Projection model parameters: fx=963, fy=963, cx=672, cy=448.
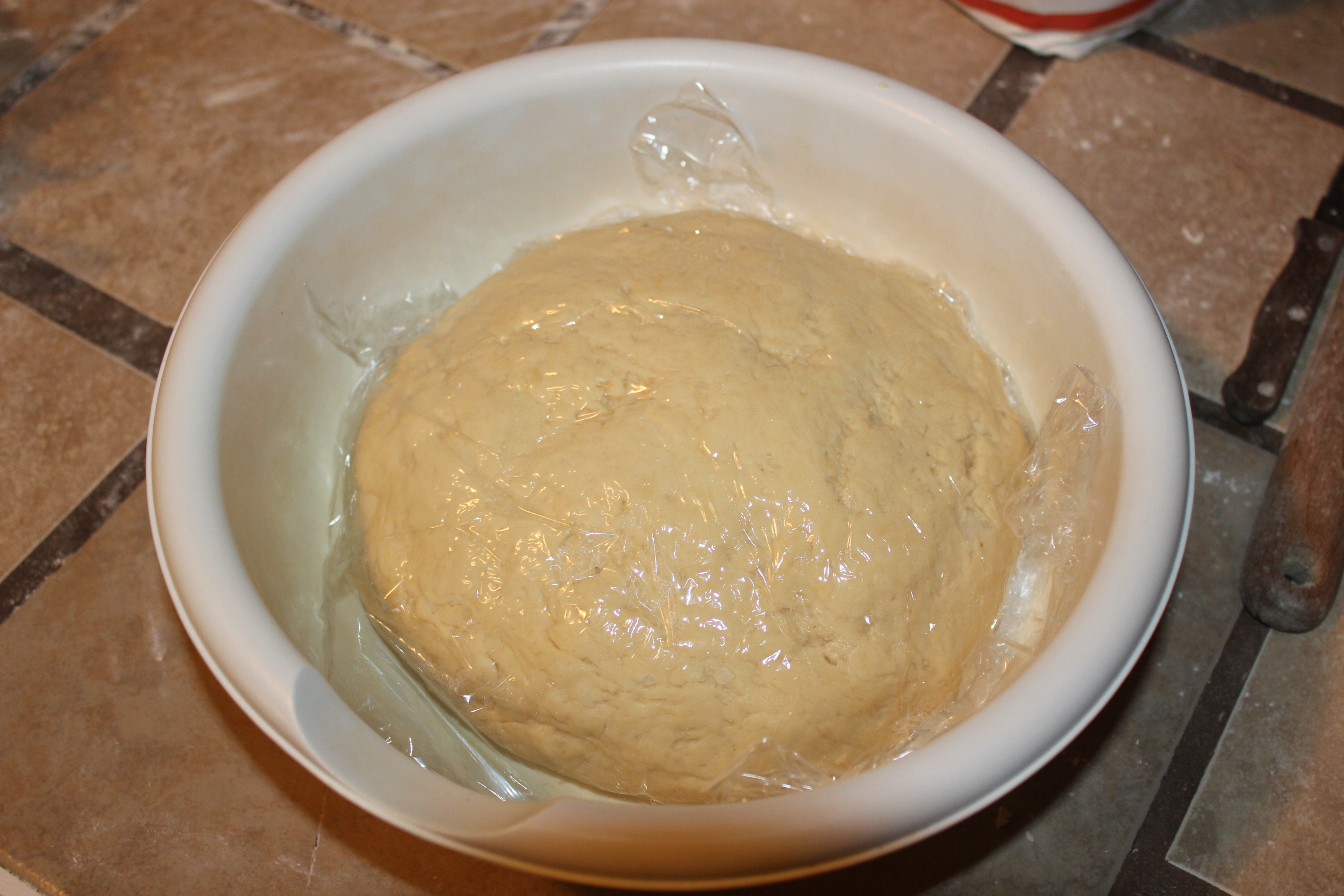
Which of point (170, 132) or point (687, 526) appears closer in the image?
point (687, 526)

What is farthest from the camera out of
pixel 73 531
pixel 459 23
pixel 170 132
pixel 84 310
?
pixel 459 23

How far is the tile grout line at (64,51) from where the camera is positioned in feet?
4.03

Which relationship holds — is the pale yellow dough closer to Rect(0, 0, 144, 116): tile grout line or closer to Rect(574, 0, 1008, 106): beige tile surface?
Rect(574, 0, 1008, 106): beige tile surface

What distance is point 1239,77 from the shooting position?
124 centimetres

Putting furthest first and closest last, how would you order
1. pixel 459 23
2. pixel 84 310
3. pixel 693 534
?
pixel 459 23, pixel 84 310, pixel 693 534

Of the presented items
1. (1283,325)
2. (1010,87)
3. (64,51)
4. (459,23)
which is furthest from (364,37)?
(1283,325)

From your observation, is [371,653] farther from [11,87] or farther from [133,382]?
[11,87]

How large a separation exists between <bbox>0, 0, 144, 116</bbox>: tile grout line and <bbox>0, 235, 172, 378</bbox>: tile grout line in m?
0.26

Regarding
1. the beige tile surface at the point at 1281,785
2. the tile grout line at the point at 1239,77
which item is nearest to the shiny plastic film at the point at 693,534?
the beige tile surface at the point at 1281,785

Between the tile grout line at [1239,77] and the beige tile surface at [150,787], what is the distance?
1235 mm

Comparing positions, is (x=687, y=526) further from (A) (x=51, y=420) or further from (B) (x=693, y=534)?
(A) (x=51, y=420)

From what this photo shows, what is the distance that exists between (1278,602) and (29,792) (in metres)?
1.09

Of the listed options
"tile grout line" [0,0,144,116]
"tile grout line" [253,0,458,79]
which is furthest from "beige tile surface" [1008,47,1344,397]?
"tile grout line" [0,0,144,116]

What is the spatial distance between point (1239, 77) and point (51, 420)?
4.80ft
